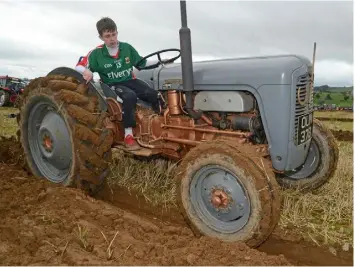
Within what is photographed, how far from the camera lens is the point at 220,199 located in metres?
3.49

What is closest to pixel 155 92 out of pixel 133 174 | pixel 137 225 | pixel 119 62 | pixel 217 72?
pixel 119 62

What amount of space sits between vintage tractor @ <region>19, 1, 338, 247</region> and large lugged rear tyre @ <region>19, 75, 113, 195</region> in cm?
1

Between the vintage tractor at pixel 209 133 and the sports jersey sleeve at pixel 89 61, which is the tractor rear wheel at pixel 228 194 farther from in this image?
the sports jersey sleeve at pixel 89 61

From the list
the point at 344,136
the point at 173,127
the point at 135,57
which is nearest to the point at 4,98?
the point at 344,136

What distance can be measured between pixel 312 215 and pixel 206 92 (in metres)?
A: 1.70

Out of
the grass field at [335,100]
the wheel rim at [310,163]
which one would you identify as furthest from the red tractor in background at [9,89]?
the wheel rim at [310,163]

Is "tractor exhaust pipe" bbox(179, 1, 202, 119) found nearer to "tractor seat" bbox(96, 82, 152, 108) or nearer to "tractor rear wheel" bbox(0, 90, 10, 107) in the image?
"tractor seat" bbox(96, 82, 152, 108)

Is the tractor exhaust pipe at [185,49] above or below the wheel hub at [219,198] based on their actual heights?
above

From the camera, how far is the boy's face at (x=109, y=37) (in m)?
4.63

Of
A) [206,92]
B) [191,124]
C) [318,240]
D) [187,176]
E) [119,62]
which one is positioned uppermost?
[119,62]

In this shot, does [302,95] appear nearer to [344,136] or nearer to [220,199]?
[220,199]

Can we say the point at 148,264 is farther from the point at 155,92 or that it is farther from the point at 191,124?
the point at 155,92

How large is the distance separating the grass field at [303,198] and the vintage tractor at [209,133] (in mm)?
357

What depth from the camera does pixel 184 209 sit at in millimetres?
3627
